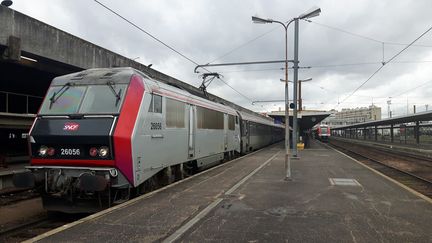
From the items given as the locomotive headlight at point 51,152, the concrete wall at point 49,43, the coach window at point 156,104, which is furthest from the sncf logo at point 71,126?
the concrete wall at point 49,43

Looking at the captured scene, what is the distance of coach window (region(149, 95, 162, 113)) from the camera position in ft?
31.0

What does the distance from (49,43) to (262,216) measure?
373 inches

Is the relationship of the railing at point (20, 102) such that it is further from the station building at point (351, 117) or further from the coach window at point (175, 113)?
the station building at point (351, 117)

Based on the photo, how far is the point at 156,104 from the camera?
31.9 feet

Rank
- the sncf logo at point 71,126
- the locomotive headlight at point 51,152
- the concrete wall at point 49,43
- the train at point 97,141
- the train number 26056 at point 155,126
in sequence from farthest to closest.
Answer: the concrete wall at point 49,43 → the train number 26056 at point 155,126 → the locomotive headlight at point 51,152 → the sncf logo at point 71,126 → the train at point 97,141

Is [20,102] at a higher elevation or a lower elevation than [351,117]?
lower

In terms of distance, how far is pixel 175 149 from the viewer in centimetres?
1119

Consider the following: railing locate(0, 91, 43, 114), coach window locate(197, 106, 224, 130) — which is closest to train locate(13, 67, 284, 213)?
coach window locate(197, 106, 224, 130)

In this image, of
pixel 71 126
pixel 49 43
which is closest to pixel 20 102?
pixel 49 43

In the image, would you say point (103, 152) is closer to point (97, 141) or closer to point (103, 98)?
point (97, 141)

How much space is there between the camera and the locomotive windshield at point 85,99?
27.9 feet

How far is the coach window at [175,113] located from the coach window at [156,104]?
0.50m

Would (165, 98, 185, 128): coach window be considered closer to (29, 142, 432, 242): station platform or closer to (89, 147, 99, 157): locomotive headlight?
(29, 142, 432, 242): station platform

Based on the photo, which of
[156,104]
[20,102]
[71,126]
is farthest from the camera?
[20,102]
